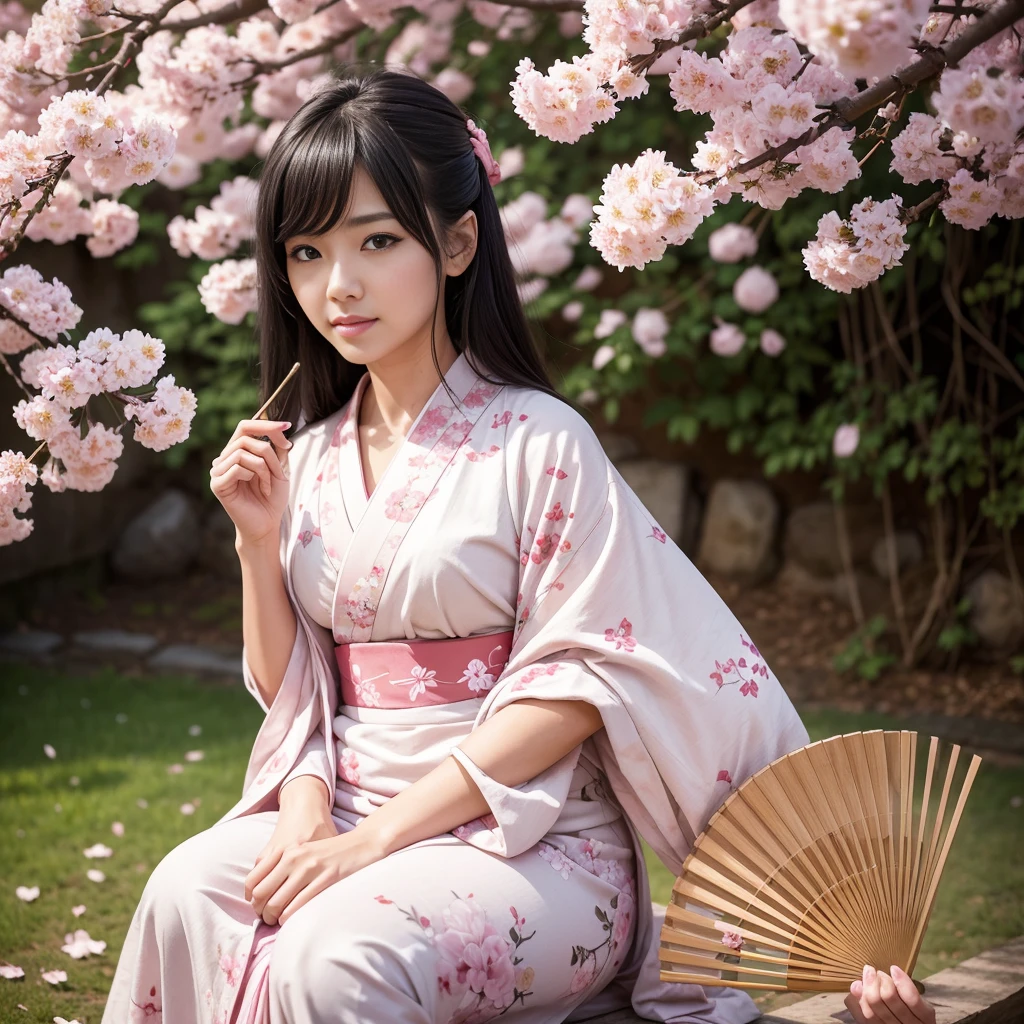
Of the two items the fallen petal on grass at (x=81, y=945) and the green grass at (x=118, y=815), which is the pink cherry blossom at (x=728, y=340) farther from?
the fallen petal on grass at (x=81, y=945)

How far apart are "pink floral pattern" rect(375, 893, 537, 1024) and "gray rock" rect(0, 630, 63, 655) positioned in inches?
152

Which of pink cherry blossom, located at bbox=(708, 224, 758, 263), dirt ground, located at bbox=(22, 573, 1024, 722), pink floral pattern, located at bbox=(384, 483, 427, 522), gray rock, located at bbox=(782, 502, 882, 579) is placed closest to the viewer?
pink floral pattern, located at bbox=(384, 483, 427, 522)

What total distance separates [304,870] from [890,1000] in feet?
2.59

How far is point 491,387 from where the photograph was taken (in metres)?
1.98

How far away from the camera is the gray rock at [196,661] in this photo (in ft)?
15.9

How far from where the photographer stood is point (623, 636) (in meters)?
1.77

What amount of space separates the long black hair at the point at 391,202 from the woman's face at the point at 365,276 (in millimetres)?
17

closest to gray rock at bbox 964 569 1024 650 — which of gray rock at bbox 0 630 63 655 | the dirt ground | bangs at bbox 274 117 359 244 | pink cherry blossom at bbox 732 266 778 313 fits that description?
the dirt ground

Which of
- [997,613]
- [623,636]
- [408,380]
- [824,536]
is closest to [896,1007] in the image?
[623,636]

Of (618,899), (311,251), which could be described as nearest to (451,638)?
(618,899)

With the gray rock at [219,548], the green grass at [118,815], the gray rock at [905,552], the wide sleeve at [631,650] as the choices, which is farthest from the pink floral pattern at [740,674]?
the gray rock at [219,548]

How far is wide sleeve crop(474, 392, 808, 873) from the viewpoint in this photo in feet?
5.78

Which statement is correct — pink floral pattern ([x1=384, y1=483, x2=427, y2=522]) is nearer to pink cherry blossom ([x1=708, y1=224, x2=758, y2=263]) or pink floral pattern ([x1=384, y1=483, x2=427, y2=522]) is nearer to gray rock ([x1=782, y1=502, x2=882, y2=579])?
pink cherry blossom ([x1=708, y1=224, x2=758, y2=263])

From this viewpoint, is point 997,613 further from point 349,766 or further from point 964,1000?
point 349,766
